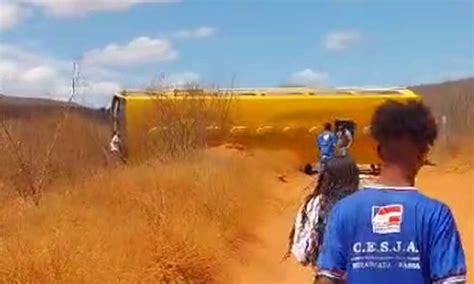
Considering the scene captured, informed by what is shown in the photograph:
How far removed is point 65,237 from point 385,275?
5.94 metres

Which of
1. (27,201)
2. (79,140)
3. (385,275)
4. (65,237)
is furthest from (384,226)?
(79,140)

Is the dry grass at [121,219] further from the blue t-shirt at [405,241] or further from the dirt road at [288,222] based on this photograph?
the blue t-shirt at [405,241]

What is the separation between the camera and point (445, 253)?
12.5 feet

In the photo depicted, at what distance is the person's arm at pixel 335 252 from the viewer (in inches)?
156

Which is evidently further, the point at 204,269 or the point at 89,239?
the point at 204,269

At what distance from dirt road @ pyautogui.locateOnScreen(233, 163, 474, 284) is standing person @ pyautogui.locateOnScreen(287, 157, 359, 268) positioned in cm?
506

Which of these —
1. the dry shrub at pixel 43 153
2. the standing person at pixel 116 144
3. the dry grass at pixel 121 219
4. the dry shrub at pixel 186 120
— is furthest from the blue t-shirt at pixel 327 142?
the standing person at pixel 116 144

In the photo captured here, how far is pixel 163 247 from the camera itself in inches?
422

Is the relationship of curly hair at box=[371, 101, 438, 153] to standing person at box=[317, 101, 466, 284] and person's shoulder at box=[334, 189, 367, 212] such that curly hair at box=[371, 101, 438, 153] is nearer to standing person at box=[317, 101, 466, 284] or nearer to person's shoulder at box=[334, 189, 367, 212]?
standing person at box=[317, 101, 466, 284]

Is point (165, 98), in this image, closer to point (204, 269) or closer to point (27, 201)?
point (27, 201)

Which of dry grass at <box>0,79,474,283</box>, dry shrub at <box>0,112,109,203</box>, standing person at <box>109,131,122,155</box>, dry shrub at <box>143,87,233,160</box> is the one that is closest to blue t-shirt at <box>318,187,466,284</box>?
dry grass at <box>0,79,474,283</box>

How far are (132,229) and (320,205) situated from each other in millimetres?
4423

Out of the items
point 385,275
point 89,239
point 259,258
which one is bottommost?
point 259,258

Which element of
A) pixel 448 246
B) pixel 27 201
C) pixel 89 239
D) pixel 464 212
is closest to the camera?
pixel 448 246
